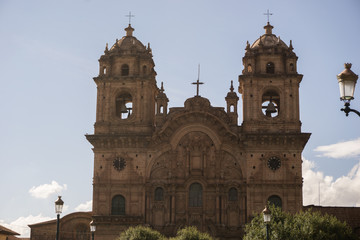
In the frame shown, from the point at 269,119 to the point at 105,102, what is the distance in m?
15.2

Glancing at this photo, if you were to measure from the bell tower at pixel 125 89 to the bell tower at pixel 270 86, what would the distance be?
886 cm

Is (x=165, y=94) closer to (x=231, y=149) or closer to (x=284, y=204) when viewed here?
(x=231, y=149)

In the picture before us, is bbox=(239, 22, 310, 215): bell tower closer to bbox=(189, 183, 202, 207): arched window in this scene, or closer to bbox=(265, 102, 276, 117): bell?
bbox=(265, 102, 276, 117): bell

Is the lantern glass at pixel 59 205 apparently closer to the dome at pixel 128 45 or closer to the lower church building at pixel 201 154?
the lower church building at pixel 201 154

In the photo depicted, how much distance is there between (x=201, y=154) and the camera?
5284cm

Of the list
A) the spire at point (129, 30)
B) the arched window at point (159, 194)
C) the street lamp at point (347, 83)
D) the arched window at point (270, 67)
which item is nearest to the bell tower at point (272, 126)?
the arched window at point (270, 67)

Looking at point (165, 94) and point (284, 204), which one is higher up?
point (165, 94)

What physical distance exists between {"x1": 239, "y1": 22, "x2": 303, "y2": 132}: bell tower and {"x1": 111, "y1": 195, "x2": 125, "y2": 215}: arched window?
1277 cm

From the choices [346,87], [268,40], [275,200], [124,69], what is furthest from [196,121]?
[346,87]

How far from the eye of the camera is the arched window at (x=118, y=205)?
52656 mm

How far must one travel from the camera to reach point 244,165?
172 ft

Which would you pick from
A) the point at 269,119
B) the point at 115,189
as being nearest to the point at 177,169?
the point at 115,189

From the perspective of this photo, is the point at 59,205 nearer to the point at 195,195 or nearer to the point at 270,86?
the point at 195,195

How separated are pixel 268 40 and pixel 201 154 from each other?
41.8ft
